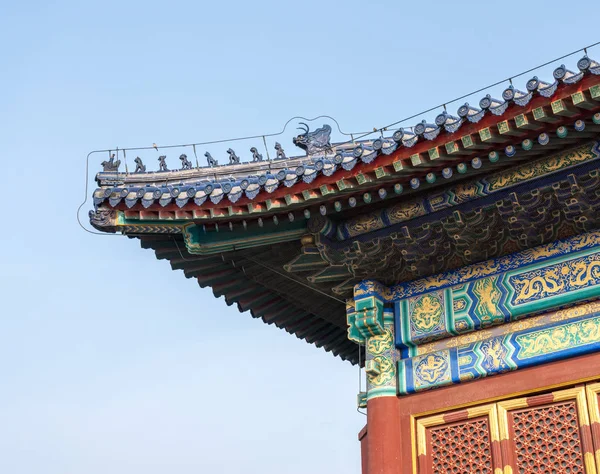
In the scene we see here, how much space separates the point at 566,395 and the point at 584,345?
1.62 feet

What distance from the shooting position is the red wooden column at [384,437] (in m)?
9.22

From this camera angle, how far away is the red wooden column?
9.22m

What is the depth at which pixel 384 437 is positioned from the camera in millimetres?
9344

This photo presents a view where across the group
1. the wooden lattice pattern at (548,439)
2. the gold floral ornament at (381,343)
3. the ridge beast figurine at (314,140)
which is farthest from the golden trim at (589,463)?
the ridge beast figurine at (314,140)

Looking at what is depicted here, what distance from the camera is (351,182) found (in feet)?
29.9

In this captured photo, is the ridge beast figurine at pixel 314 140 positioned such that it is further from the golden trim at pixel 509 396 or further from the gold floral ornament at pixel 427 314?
the golden trim at pixel 509 396

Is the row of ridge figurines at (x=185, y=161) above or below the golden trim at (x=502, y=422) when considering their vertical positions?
above

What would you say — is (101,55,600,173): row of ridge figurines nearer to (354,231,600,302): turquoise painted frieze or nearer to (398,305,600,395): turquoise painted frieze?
(354,231,600,302): turquoise painted frieze

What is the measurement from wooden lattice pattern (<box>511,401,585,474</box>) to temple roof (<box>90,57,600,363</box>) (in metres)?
1.72

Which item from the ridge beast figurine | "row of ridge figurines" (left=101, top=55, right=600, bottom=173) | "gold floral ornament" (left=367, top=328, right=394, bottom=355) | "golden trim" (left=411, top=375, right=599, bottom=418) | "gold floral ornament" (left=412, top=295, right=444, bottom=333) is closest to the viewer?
"row of ridge figurines" (left=101, top=55, right=600, bottom=173)

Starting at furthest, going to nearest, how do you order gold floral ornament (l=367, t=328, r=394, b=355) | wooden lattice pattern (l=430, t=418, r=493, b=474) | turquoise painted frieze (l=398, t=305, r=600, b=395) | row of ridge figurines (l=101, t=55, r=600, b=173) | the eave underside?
the eave underside → gold floral ornament (l=367, t=328, r=394, b=355) → wooden lattice pattern (l=430, t=418, r=493, b=474) → turquoise painted frieze (l=398, t=305, r=600, b=395) → row of ridge figurines (l=101, t=55, r=600, b=173)

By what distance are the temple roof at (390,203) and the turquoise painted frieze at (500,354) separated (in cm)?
92

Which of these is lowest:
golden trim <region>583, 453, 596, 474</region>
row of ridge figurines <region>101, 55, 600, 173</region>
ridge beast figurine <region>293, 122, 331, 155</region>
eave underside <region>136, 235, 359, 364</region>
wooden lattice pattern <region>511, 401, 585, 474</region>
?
golden trim <region>583, 453, 596, 474</region>

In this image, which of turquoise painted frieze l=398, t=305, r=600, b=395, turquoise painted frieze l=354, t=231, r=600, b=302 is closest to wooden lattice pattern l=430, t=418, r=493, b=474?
turquoise painted frieze l=398, t=305, r=600, b=395
